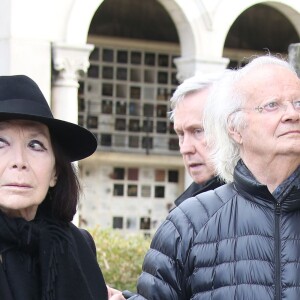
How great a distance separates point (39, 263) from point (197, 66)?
11.3 meters

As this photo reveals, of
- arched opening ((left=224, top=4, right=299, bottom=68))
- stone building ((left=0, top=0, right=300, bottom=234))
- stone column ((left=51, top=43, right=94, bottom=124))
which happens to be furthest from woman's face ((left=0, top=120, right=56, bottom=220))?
arched opening ((left=224, top=4, right=299, bottom=68))

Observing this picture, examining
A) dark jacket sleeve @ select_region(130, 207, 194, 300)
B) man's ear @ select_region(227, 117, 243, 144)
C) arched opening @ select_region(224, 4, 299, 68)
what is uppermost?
arched opening @ select_region(224, 4, 299, 68)

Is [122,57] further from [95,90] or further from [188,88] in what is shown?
[188,88]

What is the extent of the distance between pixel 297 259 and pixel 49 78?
10.1m

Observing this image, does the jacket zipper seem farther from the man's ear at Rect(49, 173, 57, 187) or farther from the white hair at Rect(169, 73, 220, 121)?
the white hair at Rect(169, 73, 220, 121)

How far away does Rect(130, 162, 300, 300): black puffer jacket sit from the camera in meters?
3.57

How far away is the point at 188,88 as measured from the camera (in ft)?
16.1

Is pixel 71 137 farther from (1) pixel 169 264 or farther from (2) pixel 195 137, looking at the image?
(2) pixel 195 137

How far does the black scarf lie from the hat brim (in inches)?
10.5

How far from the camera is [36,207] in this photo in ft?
11.5

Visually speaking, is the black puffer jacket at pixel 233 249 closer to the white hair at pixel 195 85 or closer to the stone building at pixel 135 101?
the white hair at pixel 195 85

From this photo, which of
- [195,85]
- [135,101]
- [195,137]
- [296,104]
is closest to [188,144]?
[195,137]

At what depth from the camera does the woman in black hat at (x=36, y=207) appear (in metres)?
3.33

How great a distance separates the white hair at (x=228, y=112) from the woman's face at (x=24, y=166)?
0.69 meters
